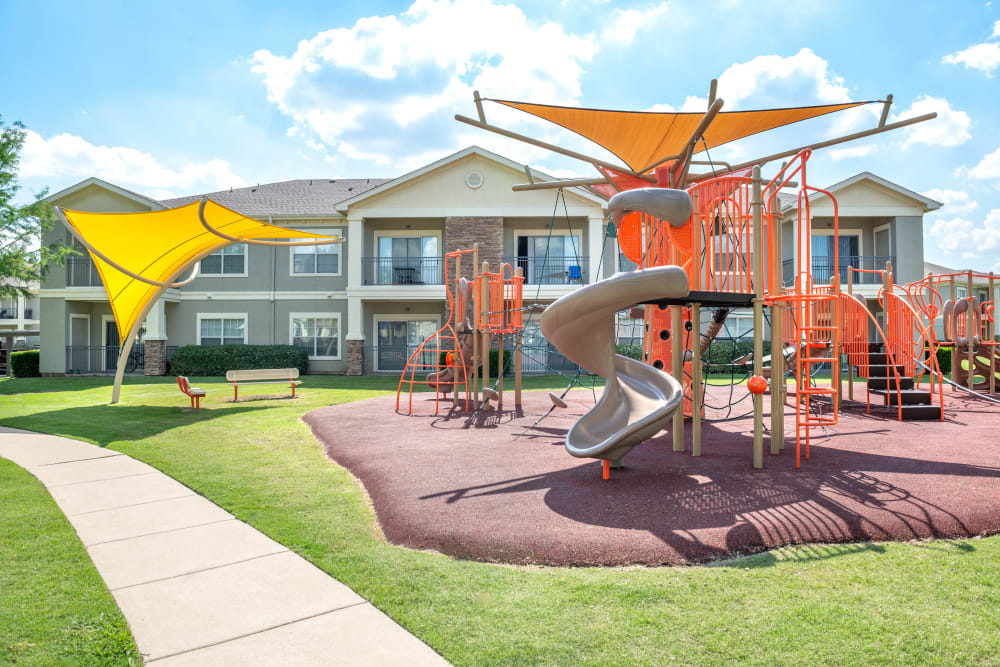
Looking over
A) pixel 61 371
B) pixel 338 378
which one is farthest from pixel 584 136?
pixel 61 371

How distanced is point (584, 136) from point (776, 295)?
5.17 meters

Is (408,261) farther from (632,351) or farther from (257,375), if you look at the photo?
(257,375)

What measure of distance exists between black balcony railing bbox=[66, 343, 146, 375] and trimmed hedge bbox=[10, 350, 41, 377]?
1.39 m

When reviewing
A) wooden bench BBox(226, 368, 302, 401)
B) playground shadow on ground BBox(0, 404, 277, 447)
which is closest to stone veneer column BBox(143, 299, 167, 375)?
wooden bench BBox(226, 368, 302, 401)

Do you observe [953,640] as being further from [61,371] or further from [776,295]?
[61,371]

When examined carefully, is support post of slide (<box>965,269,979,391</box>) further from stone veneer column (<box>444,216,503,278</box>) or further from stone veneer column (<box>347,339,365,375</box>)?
stone veneer column (<box>347,339,365,375</box>)

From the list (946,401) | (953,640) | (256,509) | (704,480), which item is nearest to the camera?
(953,640)

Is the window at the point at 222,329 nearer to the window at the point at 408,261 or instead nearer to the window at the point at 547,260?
the window at the point at 408,261

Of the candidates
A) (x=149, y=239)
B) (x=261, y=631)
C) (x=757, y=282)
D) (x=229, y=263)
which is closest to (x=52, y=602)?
(x=261, y=631)

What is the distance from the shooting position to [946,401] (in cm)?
1373

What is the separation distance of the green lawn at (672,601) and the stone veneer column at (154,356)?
2050 centimetres

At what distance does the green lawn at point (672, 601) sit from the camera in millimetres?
2941

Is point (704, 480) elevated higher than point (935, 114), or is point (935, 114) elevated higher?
point (935, 114)

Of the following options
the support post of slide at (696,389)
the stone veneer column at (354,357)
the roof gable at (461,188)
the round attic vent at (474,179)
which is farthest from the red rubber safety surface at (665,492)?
the round attic vent at (474,179)
